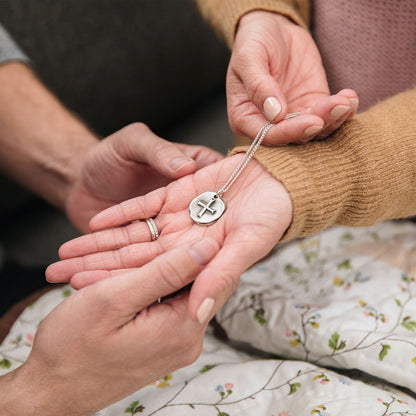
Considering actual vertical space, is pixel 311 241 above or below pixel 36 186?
below

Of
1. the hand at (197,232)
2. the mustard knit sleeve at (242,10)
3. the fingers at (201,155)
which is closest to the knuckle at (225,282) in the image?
the hand at (197,232)

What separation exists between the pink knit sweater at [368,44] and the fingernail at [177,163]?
0.39 metres

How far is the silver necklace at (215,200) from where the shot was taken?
2.48 feet

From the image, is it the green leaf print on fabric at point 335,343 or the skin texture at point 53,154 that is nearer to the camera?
the green leaf print on fabric at point 335,343

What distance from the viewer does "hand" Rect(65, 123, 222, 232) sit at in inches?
34.4

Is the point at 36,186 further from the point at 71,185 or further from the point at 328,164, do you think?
the point at 328,164

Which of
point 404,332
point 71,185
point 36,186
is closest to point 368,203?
point 404,332

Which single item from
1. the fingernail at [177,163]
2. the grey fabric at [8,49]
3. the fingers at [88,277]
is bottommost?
the fingers at [88,277]

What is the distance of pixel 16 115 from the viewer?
1.18m

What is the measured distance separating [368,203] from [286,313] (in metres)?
0.25

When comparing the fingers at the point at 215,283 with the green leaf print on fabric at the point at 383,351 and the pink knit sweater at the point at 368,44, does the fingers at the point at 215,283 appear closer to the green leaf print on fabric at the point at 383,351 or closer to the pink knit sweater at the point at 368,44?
the green leaf print on fabric at the point at 383,351

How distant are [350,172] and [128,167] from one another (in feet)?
1.61

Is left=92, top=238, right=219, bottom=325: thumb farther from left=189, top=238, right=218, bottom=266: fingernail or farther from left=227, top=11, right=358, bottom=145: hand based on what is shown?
left=227, top=11, right=358, bottom=145: hand

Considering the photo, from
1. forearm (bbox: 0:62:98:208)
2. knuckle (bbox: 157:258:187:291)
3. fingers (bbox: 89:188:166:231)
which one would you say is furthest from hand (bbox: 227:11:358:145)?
forearm (bbox: 0:62:98:208)
